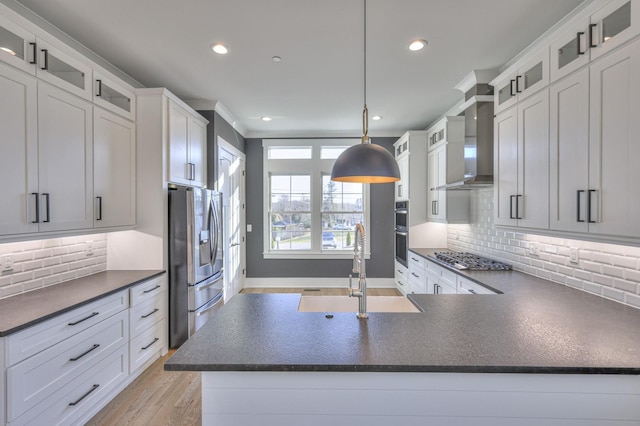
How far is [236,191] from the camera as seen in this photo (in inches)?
195

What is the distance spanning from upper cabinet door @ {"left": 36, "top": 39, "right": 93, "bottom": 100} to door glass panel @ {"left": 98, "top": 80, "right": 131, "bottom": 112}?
0.14m

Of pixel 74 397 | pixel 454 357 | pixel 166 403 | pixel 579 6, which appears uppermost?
pixel 579 6

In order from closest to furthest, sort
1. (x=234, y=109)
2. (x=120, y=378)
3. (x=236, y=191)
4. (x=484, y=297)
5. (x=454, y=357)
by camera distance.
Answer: (x=454, y=357)
(x=484, y=297)
(x=120, y=378)
(x=234, y=109)
(x=236, y=191)

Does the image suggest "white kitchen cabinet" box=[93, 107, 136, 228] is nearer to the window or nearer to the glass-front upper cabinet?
the glass-front upper cabinet

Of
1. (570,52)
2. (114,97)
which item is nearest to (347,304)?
(570,52)

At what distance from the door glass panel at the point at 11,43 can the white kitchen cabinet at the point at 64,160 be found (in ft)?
0.63

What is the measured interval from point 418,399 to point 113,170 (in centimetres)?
286

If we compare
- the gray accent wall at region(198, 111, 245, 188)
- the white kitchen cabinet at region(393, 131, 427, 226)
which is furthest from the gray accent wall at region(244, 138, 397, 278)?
the gray accent wall at region(198, 111, 245, 188)

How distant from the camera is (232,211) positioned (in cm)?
474

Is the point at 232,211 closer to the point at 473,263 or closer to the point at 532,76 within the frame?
the point at 473,263

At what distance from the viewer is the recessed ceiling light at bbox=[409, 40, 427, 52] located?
8.06 ft

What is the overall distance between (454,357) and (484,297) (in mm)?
932

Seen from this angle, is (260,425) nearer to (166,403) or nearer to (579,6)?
(166,403)

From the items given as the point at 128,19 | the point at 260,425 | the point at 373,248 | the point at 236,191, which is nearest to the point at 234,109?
the point at 236,191
